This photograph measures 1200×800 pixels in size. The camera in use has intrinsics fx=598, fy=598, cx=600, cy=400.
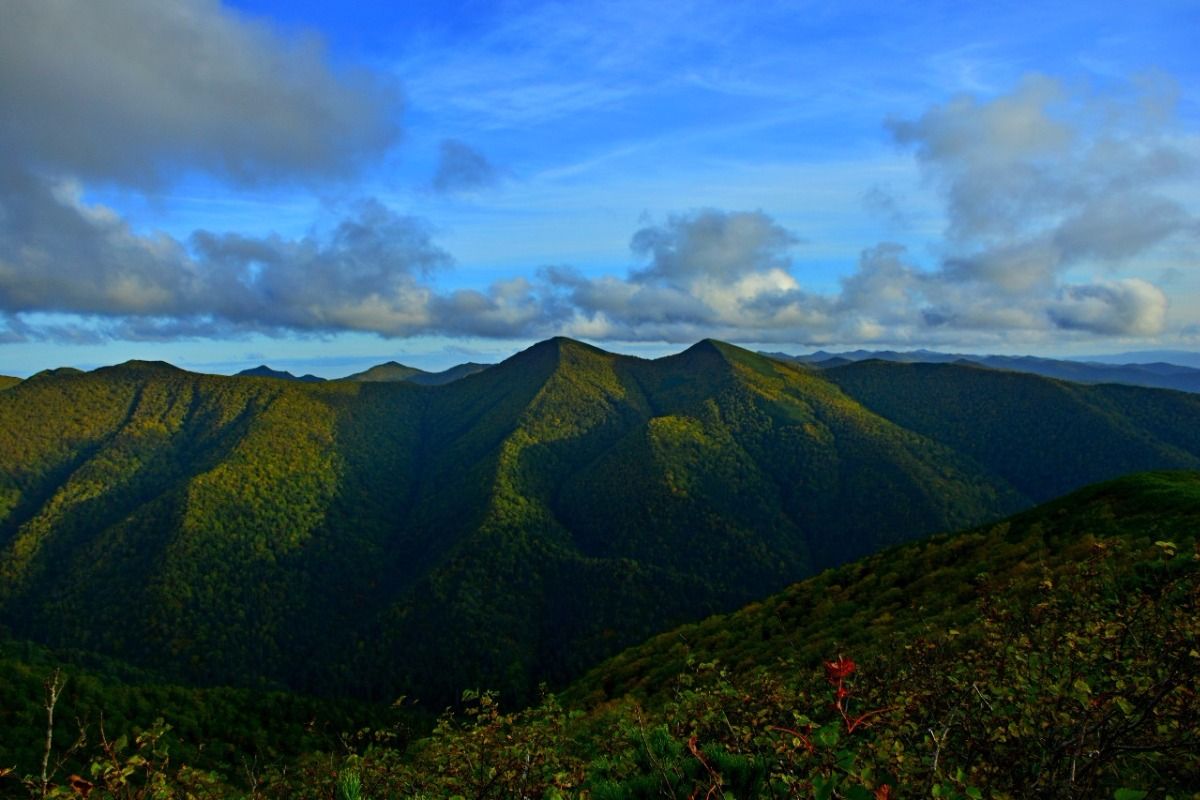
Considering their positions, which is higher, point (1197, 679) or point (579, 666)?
point (1197, 679)

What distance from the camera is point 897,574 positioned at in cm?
3512

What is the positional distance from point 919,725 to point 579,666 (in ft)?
640

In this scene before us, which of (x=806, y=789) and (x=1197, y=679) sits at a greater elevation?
(x=1197, y=679)

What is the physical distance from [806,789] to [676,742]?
2.86m

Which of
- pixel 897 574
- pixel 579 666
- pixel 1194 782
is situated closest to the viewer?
pixel 1194 782

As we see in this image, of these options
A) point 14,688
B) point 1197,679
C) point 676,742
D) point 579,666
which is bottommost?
point 579,666

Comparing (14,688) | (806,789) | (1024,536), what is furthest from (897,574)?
(14,688)

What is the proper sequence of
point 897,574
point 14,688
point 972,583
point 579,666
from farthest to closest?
point 579,666, point 14,688, point 897,574, point 972,583

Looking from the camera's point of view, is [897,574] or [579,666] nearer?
[897,574]

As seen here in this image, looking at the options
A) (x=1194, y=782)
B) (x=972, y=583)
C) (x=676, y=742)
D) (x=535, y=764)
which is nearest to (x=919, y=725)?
(x=1194, y=782)

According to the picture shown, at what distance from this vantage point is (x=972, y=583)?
91.1 ft

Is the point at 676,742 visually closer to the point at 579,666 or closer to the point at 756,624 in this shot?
the point at 756,624

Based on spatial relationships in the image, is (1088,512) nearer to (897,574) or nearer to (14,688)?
(897,574)

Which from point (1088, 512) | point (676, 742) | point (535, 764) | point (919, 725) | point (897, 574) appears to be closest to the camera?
point (919, 725)
